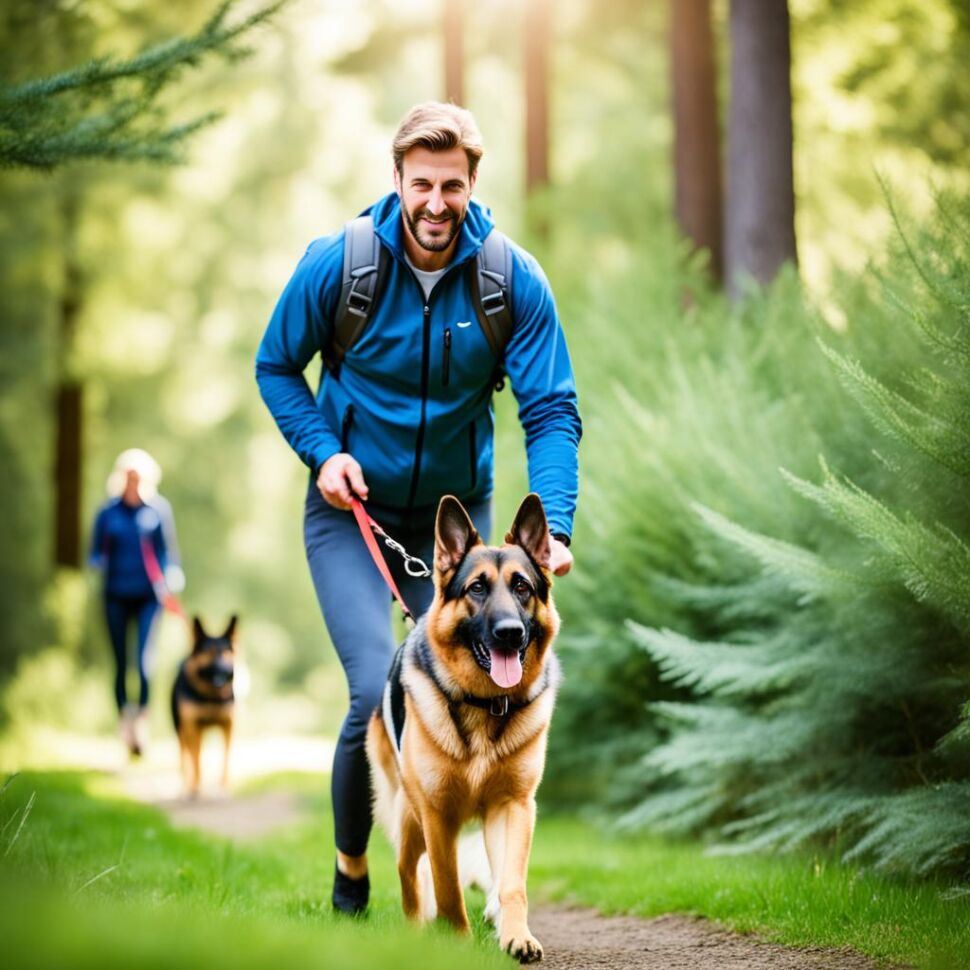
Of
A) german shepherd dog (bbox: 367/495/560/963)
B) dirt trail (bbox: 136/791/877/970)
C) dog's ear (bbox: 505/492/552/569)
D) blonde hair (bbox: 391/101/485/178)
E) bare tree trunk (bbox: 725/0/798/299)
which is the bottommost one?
dirt trail (bbox: 136/791/877/970)

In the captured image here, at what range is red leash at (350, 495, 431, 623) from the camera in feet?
15.2

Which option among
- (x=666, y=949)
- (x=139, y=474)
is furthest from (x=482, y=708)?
(x=139, y=474)

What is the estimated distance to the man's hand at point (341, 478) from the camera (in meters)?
4.45

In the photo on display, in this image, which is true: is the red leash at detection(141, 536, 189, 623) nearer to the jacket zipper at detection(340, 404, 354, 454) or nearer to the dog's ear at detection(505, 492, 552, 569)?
the jacket zipper at detection(340, 404, 354, 454)

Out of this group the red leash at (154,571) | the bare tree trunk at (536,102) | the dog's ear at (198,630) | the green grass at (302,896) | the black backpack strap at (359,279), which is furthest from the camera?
the bare tree trunk at (536,102)

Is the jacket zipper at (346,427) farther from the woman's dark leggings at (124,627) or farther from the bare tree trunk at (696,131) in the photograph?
the bare tree trunk at (696,131)

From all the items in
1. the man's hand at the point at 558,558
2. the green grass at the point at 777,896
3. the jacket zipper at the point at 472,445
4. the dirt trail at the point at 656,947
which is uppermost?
the jacket zipper at the point at 472,445

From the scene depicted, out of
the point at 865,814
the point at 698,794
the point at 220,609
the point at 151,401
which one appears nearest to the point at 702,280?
the point at 698,794

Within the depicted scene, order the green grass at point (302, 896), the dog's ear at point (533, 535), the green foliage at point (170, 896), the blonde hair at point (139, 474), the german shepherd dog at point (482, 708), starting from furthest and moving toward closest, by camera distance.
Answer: the blonde hair at point (139, 474) → the dog's ear at point (533, 535) → the german shepherd dog at point (482, 708) → the green grass at point (302, 896) → the green foliage at point (170, 896)

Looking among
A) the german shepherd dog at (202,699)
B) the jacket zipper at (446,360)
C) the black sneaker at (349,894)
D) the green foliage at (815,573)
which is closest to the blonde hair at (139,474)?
the german shepherd dog at (202,699)

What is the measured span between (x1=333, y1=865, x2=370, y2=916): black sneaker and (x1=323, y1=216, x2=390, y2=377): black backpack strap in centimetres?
212

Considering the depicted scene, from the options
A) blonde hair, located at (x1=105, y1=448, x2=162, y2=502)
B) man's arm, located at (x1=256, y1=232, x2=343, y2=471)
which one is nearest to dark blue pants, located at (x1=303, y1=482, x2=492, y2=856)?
man's arm, located at (x1=256, y1=232, x2=343, y2=471)

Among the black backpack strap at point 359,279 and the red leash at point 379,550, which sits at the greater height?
the black backpack strap at point 359,279

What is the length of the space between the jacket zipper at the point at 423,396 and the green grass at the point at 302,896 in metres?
1.61
